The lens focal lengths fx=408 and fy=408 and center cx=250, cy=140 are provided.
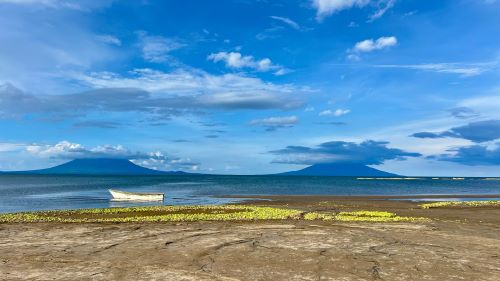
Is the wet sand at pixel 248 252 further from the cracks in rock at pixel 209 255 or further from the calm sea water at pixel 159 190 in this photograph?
the calm sea water at pixel 159 190

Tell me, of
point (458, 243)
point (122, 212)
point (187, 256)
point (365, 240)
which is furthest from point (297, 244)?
point (122, 212)

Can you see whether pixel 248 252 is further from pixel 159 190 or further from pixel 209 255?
pixel 159 190

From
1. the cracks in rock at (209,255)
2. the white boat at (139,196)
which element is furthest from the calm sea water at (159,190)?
the cracks in rock at (209,255)

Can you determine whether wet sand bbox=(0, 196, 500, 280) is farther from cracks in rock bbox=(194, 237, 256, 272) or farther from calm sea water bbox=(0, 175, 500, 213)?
calm sea water bbox=(0, 175, 500, 213)

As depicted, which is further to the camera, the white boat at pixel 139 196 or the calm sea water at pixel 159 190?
the white boat at pixel 139 196

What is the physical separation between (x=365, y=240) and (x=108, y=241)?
11.6 metres

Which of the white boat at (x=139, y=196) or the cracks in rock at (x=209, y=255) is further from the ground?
the white boat at (x=139, y=196)

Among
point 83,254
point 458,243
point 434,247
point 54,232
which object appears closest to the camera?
point 83,254

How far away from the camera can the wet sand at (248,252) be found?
1248cm

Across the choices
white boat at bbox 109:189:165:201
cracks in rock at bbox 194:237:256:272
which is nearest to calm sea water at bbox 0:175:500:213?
white boat at bbox 109:189:165:201

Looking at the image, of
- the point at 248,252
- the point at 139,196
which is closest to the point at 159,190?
the point at 139,196

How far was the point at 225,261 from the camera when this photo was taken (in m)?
14.2

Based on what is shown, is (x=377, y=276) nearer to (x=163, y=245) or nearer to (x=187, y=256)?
(x=187, y=256)

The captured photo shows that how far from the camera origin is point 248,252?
1571 centimetres
